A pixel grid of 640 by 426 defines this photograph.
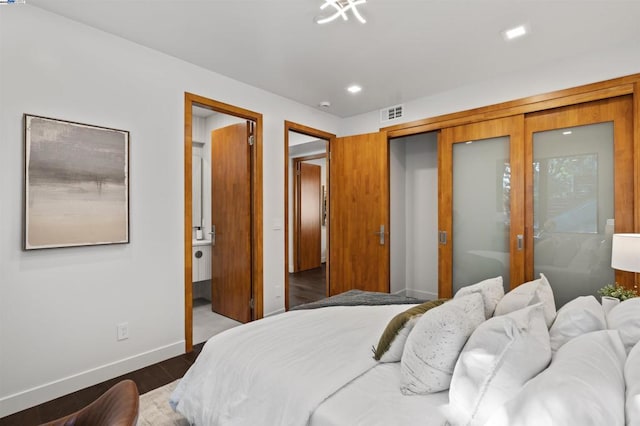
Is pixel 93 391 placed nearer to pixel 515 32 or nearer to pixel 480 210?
pixel 480 210

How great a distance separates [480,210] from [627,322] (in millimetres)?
2379

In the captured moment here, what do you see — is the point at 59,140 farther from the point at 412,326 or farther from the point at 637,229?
the point at 637,229

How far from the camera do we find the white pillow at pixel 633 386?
32.2 inches

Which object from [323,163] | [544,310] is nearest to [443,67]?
[544,310]

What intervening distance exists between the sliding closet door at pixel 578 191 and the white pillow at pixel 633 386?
228cm

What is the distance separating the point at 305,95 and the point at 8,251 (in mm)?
3029

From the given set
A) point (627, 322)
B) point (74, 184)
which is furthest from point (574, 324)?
point (74, 184)

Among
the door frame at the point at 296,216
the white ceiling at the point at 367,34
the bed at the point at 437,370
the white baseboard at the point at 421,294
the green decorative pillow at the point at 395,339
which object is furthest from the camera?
the door frame at the point at 296,216

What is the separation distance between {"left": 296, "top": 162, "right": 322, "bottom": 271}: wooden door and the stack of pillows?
538cm

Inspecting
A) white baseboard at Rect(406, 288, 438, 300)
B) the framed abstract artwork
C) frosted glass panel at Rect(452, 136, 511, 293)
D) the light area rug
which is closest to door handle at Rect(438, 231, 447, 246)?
frosted glass panel at Rect(452, 136, 511, 293)

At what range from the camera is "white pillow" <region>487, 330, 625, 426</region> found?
82 cm

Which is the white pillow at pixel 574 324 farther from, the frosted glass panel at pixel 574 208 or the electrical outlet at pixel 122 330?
the electrical outlet at pixel 122 330

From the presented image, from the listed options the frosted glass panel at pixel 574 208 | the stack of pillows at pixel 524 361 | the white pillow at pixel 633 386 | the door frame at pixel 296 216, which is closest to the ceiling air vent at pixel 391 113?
the frosted glass panel at pixel 574 208

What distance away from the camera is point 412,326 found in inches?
58.5
